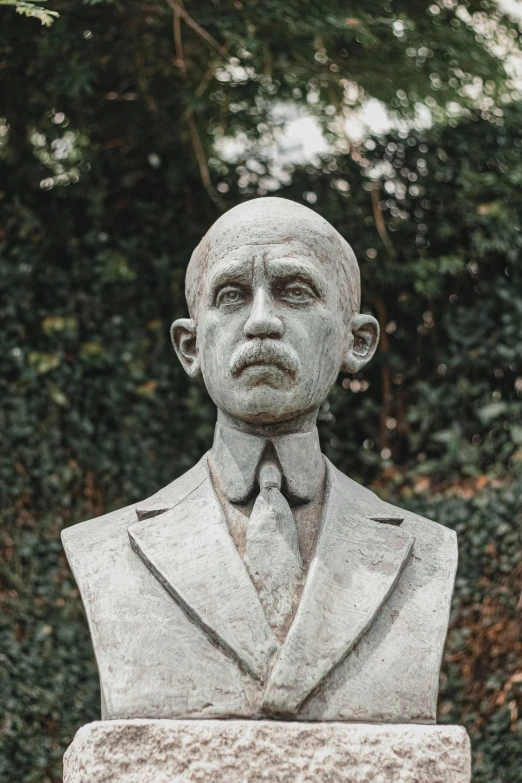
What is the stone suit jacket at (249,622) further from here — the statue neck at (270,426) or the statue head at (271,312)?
the statue head at (271,312)

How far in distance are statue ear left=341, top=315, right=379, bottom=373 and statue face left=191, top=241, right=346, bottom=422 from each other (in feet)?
0.58

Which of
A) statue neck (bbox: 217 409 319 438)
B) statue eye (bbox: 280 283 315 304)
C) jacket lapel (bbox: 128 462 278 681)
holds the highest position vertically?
statue eye (bbox: 280 283 315 304)

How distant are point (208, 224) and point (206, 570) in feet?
11.1

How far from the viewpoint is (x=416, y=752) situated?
132 inches

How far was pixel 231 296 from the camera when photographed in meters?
3.69

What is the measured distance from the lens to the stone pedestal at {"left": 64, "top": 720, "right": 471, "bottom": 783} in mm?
3289

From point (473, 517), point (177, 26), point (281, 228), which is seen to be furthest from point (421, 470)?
point (281, 228)

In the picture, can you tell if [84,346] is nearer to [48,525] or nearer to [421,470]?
[48,525]

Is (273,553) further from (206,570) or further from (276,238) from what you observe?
(276,238)

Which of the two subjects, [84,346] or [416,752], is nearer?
[416,752]

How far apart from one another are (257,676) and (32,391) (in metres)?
3.15

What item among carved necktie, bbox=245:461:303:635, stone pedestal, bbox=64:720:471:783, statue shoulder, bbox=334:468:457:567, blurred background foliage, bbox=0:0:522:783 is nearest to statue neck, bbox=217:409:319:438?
carved necktie, bbox=245:461:303:635

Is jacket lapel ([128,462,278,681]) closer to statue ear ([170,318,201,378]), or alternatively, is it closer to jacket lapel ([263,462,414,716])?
jacket lapel ([263,462,414,716])

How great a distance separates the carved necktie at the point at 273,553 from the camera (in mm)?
3498
